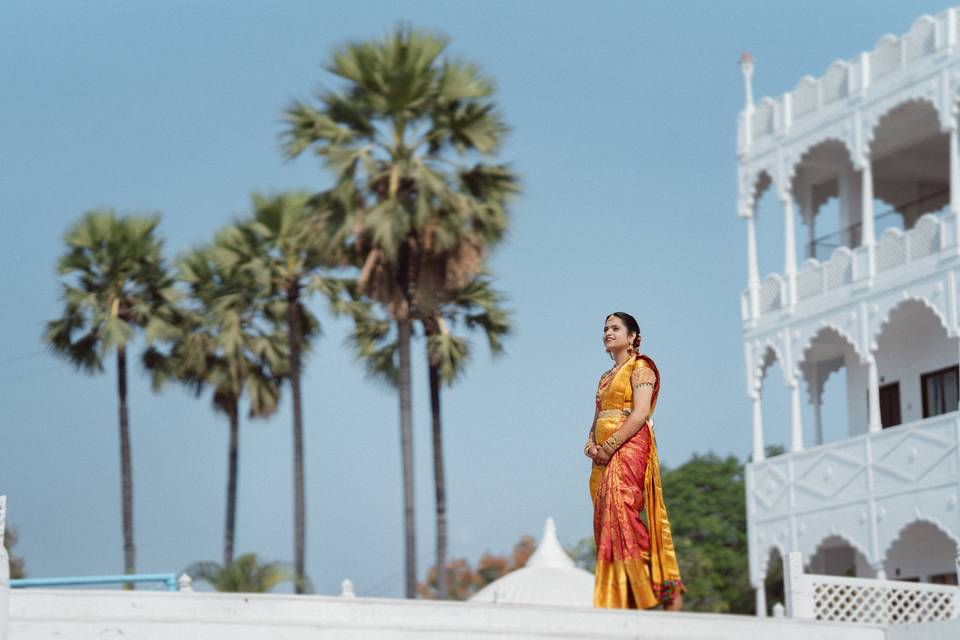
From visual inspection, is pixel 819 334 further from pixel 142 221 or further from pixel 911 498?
pixel 142 221

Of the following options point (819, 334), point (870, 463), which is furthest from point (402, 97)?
point (870, 463)

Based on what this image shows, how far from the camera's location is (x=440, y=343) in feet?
115

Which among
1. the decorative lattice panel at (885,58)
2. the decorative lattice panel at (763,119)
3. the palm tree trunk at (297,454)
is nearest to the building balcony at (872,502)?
the decorative lattice panel at (885,58)

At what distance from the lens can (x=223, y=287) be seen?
40312mm

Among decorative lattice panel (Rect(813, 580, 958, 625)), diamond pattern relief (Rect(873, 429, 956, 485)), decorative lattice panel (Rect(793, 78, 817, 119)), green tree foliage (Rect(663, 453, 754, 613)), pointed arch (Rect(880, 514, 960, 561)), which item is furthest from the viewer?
green tree foliage (Rect(663, 453, 754, 613))

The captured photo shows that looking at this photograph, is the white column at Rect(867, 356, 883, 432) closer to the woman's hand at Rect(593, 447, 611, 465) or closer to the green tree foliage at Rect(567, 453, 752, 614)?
the woman's hand at Rect(593, 447, 611, 465)

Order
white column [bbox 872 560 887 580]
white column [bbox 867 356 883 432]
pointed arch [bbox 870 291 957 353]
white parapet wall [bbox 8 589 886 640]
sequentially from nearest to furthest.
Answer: white parapet wall [bbox 8 589 886 640], pointed arch [bbox 870 291 957 353], white column [bbox 872 560 887 580], white column [bbox 867 356 883 432]

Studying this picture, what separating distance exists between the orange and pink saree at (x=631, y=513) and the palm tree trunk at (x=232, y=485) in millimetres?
31283

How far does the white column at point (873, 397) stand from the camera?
27156 millimetres

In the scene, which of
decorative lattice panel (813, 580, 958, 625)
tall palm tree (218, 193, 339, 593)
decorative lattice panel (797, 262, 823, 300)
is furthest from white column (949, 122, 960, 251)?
tall palm tree (218, 193, 339, 593)

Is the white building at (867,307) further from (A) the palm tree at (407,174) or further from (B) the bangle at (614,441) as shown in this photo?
(B) the bangle at (614,441)

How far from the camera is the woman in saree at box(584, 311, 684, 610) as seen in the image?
440 inches

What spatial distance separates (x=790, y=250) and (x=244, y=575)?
10751 mm

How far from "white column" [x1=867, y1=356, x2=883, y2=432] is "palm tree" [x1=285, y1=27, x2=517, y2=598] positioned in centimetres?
752
